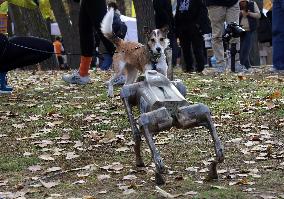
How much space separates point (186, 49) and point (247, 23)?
9.41 ft

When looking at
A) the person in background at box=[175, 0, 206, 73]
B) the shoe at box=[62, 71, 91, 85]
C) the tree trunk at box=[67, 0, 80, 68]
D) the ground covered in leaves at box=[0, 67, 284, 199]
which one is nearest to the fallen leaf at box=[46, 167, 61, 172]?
the ground covered in leaves at box=[0, 67, 284, 199]

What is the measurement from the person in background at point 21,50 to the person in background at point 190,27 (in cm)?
445

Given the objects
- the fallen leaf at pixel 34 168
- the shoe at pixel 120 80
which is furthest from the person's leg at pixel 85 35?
the fallen leaf at pixel 34 168

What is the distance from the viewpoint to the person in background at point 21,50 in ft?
22.5

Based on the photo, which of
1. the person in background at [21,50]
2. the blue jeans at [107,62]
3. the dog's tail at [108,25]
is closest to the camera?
the person in background at [21,50]

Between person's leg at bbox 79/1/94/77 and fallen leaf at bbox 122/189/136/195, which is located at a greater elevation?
person's leg at bbox 79/1/94/77

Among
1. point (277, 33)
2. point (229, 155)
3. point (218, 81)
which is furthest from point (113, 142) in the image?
point (277, 33)

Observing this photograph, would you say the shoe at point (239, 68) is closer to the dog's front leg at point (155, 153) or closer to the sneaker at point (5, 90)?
the sneaker at point (5, 90)

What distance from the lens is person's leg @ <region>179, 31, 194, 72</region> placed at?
36.7 ft

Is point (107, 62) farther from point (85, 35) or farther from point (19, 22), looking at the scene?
point (85, 35)

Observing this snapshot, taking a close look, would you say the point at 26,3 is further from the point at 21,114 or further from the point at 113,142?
the point at 113,142

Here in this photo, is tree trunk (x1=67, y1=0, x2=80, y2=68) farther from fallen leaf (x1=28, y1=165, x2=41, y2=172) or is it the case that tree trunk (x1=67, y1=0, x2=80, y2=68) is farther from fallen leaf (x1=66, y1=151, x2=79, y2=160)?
fallen leaf (x1=28, y1=165, x2=41, y2=172)

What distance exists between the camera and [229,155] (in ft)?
16.5

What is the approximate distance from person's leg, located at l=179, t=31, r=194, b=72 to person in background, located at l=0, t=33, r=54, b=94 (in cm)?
447
